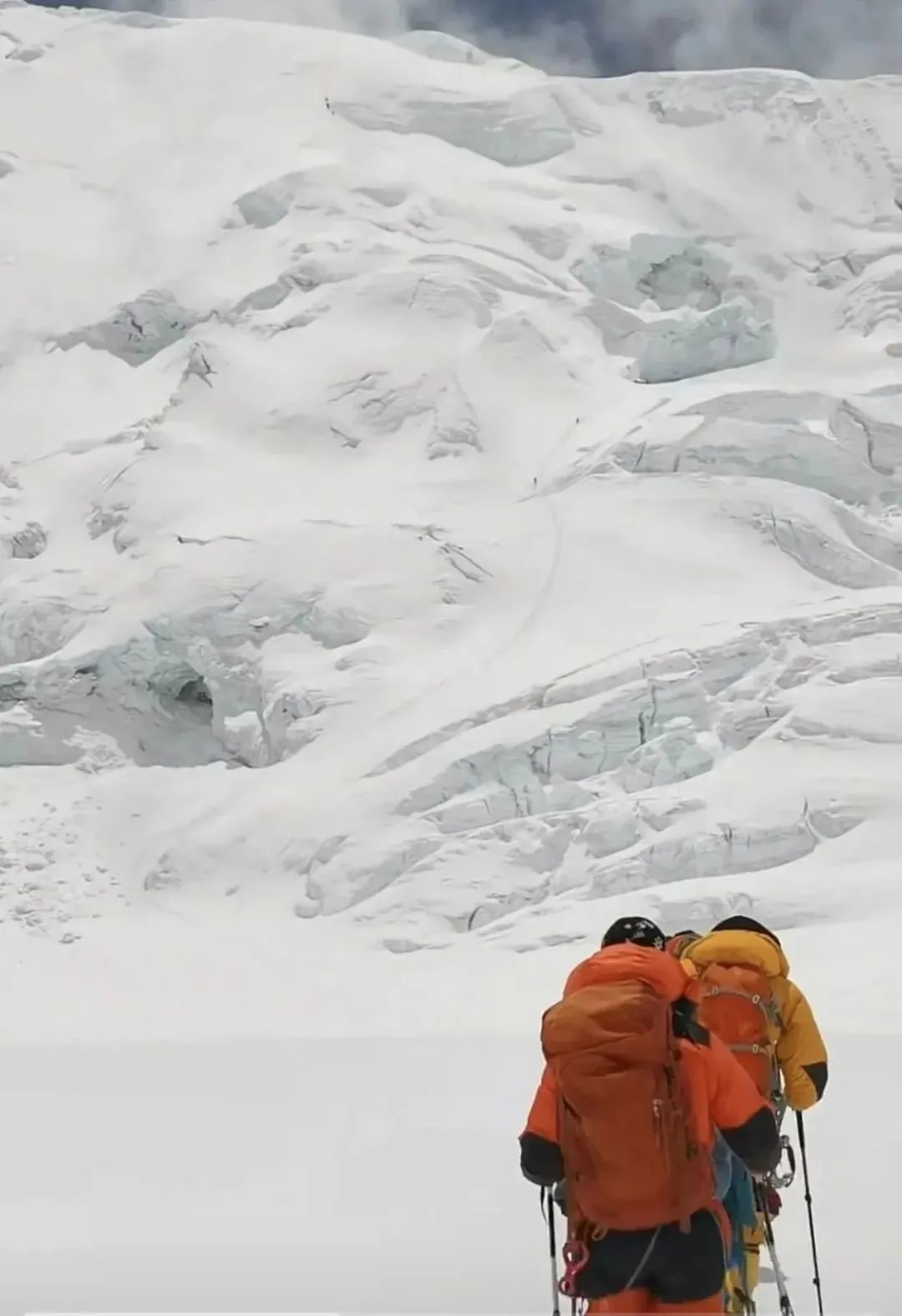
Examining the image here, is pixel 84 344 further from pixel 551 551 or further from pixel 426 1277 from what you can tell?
pixel 426 1277

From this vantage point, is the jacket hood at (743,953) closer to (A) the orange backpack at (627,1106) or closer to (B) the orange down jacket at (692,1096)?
(B) the orange down jacket at (692,1096)

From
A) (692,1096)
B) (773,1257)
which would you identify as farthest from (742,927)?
(692,1096)

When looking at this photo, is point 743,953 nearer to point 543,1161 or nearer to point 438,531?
point 543,1161

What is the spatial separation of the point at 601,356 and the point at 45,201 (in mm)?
23817

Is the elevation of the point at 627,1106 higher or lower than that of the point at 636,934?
higher

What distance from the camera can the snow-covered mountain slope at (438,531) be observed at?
1895 centimetres

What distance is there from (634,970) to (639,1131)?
1.27 feet

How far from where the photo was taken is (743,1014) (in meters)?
4.12

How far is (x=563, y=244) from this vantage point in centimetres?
3784

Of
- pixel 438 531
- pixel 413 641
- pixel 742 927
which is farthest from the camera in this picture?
pixel 438 531

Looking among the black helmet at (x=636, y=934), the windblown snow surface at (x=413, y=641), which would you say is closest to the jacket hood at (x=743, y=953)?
the black helmet at (x=636, y=934)

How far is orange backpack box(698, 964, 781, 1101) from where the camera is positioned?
4.12 m

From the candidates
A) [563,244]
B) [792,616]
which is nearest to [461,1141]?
[792,616]

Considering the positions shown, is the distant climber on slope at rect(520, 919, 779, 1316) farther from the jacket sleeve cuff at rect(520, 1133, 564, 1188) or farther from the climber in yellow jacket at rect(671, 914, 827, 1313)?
the climber in yellow jacket at rect(671, 914, 827, 1313)
